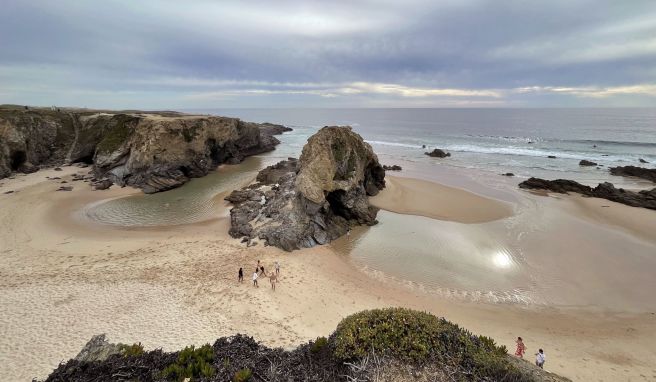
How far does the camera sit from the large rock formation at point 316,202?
74.2 feet

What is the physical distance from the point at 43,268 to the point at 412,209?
86.4 ft

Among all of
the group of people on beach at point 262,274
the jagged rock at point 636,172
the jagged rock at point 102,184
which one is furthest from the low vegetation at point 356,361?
the jagged rock at point 636,172

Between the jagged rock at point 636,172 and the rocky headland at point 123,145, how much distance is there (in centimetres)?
5415

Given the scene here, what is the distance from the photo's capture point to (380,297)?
55.2ft

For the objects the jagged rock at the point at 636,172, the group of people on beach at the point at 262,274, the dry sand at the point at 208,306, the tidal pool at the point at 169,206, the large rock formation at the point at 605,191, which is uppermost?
the jagged rock at the point at 636,172

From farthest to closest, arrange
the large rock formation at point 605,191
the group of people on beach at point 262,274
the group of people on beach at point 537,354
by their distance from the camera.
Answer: the large rock formation at point 605,191 < the group of people on beach at point 262,274 < the group of people on beach at point 537,354

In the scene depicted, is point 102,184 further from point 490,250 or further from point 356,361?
point 490,250

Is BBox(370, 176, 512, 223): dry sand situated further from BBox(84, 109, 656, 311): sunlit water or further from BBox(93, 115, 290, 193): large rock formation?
BBox(93, 115, 290, 193): large rock formation

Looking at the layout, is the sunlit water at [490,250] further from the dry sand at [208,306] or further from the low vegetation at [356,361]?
the low vegetation at [356,361]

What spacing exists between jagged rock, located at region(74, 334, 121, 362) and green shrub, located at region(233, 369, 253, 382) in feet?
11.8

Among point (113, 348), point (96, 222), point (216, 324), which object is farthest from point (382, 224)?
point (96, 222)

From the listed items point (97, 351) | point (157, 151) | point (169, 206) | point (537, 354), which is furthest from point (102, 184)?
point (537, 354)

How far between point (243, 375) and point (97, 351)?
427 centimetres

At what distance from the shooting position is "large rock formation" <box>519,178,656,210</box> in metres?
30.5
